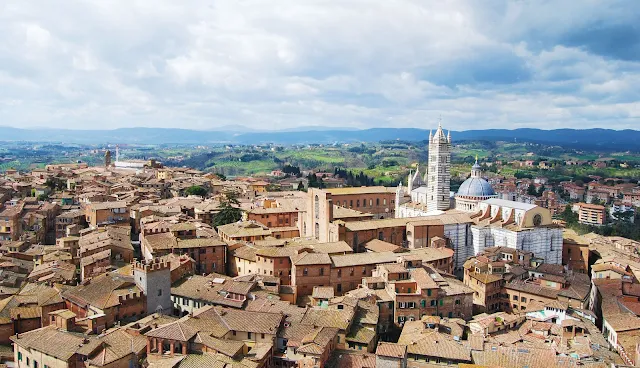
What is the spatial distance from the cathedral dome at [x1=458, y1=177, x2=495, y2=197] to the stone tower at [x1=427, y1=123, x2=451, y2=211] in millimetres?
2603

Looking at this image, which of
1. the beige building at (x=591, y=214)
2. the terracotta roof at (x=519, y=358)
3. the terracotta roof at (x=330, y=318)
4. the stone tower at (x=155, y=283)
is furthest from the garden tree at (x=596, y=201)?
the stone tower at (x=155, y=283)

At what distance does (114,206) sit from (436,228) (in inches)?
1449

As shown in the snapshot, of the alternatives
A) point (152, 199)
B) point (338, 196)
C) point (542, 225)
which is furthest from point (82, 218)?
point (542, 225)

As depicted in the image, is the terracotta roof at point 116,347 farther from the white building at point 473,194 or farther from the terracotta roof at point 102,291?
the white building at point 473,194

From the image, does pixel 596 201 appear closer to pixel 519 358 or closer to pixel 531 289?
pixel 531 289

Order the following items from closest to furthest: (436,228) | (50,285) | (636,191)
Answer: (50,285)
(436,228)
(636,191)

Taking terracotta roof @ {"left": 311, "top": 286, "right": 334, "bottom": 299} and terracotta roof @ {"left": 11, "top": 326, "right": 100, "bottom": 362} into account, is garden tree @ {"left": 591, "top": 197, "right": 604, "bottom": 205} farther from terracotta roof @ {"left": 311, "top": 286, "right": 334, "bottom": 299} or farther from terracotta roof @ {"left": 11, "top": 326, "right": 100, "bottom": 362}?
terracotta roof @ {"left": 11, "top": 326, "right": 100, "bottom": 362}

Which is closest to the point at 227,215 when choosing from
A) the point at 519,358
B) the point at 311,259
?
the point at 311,259

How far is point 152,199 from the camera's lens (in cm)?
8038

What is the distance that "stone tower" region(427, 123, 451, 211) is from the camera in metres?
73.9

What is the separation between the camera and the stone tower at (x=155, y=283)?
41469 mm

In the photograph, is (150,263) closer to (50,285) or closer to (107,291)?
(107,291)

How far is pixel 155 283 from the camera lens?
4194 centimetres

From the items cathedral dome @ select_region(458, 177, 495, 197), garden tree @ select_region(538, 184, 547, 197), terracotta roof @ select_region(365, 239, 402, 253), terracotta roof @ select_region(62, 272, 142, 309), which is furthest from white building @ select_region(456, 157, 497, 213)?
garden tree @ select_region(538, 184, 547, 197)
